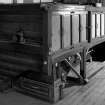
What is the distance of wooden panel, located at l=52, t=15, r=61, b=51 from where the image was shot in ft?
15.0

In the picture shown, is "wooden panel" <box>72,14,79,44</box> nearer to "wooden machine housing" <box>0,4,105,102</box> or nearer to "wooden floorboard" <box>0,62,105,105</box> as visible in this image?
"wooden machine housing" <box>0,4,105,102</box>

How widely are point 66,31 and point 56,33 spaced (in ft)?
1.53

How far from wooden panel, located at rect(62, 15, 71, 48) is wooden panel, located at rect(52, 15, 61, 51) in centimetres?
21

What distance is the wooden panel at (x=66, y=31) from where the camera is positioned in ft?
16.3

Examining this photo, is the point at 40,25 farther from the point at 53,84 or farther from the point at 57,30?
the point at 53,84

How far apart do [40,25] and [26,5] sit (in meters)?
0.56

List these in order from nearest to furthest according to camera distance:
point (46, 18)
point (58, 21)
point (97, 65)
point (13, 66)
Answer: point (46, 18) → point (58, 21) → point (13, 66) → point (97, 65)

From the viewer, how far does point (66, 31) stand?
509cm

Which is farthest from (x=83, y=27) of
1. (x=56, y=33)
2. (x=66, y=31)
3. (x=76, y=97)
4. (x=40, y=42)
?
(x=76, y=97)

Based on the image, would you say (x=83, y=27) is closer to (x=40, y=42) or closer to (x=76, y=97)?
(x=40, y=42)

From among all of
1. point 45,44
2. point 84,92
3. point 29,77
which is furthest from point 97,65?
point 45,44

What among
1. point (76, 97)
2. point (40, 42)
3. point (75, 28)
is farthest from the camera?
point (75, 28)

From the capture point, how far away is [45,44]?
4.52 meters

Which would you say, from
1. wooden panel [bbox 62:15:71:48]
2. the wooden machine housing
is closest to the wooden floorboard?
the wooden machine housing
